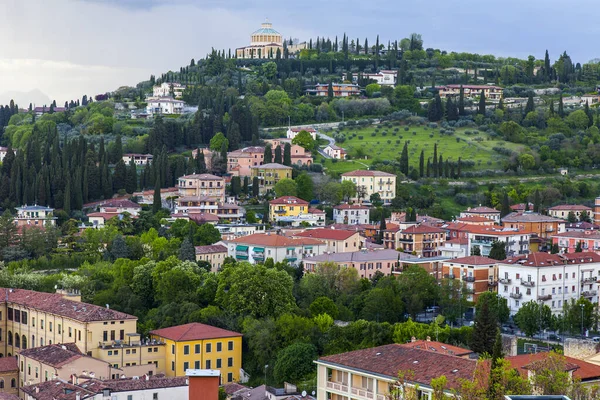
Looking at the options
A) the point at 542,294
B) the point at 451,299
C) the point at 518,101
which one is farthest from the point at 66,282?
the point at 518,101

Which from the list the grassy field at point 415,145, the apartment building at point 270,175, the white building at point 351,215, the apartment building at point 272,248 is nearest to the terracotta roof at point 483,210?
the white building at point 351,215

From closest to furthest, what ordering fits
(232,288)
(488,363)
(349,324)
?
1. (488,363)
2. (349,324)
3. (232,288)

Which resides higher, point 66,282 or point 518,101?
point 518,101

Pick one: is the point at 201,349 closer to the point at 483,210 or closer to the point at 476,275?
the point at 476,275

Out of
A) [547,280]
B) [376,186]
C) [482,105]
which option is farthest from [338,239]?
[482,105]

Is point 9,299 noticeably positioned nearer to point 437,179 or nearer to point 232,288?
point 232,288

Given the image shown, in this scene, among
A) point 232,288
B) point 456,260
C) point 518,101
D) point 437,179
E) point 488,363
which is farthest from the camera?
point 518,101

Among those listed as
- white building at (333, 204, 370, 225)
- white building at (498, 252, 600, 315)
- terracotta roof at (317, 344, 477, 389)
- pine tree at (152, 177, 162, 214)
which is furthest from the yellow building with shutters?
white building at (333, 204, 370, 225)
